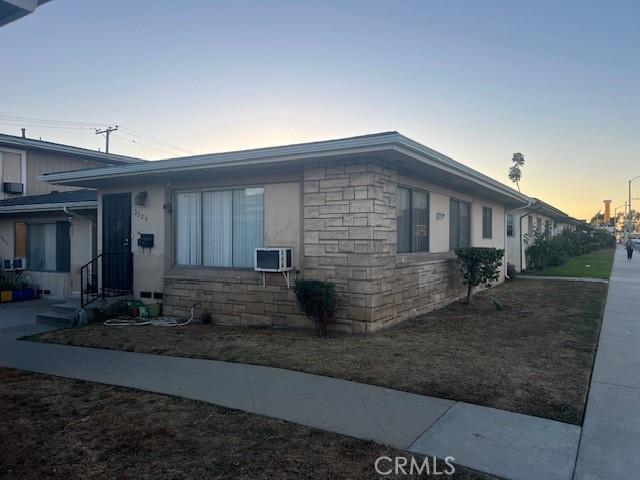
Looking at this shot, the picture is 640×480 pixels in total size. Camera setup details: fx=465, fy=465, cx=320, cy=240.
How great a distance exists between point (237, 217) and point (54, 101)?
A: 741cm

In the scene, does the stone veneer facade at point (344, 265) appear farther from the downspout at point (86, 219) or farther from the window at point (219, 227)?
the downspout at point (86, 219)

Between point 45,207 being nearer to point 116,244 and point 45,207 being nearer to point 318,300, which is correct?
point 116,244

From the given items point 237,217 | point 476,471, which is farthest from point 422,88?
point 476,471

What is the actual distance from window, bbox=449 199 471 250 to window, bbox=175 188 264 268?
16.5 ft

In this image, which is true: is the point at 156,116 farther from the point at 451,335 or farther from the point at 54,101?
the point at 451,335

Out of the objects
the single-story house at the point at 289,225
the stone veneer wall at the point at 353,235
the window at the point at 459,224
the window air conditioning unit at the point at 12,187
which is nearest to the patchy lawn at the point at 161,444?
the stone veneer wall at the point at 353,235

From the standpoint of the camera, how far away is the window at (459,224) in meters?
11.2

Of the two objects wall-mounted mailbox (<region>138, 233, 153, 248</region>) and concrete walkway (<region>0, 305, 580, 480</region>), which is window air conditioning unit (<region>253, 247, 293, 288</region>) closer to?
concrete walkway (<region>0, 305, 580, 480</region>)

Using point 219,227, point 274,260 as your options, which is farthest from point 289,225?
point 219,227

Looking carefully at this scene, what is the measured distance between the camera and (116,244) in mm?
10203

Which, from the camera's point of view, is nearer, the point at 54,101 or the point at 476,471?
the point at 476,471

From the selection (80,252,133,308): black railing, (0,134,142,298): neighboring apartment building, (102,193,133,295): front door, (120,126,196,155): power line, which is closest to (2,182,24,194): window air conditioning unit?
(0,134,142,298): neighboring apartment building

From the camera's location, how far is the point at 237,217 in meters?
8.68

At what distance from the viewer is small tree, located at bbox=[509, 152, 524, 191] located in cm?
5028
